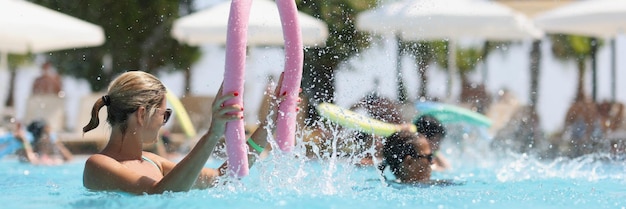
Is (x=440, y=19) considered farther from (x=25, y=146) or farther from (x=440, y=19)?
(x=25, y=146)

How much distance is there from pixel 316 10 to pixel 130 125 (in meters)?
13.0

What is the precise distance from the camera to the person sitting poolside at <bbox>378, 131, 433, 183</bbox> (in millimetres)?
5762

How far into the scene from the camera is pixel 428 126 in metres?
7.57

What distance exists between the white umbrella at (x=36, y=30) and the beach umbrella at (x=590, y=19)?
584 centimetres

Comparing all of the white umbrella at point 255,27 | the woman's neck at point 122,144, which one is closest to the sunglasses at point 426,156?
the woman's neck at point 122,144

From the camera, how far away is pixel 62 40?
1188 centimetres

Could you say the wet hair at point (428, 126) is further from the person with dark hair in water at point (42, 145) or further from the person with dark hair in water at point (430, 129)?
the person with dark hair in water at point (42, 145)

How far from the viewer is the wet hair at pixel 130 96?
150 inches

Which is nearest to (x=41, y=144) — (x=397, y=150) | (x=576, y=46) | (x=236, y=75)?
(x=397, y=150)

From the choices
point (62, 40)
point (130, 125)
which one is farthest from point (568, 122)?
point (130, 125)

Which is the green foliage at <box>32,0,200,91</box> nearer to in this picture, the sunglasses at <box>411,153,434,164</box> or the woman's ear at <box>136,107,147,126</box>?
the sunglasses at <box>411,153,434,164</box>

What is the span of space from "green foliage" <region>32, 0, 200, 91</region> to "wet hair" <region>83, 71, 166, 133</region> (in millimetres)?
14465

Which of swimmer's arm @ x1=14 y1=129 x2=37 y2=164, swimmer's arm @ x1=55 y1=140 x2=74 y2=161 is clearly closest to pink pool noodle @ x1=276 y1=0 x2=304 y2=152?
swimmer's arm @ x1=14 y1=129 x2=37 y2=164

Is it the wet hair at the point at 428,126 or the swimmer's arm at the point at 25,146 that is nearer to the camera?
the wet hair at the point at 428,126
